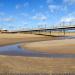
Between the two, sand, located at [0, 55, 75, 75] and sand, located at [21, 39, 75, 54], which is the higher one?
sand, located at [0, 55, 75, 75]

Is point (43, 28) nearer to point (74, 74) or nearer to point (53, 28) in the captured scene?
point (53, 28)

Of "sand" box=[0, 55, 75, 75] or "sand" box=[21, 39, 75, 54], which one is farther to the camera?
"sand" box=[21, 39, 75, 54]

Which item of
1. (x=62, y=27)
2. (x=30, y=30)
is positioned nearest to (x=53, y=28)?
(x=62, y=27)

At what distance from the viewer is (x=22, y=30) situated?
9969cm

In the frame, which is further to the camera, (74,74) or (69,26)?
(69,26)

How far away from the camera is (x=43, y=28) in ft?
295

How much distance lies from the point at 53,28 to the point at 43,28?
22.3ft

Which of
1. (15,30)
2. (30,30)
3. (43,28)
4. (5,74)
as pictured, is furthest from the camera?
(15,30)

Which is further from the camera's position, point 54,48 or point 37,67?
point 54,48

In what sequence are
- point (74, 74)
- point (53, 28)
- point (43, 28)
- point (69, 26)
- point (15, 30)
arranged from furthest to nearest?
point (15, 30)
point (43, 28)
point (53, 28)
point (69, 26)
point (74, 74)

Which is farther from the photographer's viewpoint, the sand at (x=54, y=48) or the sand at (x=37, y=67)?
the sand at (x=54, y=48)

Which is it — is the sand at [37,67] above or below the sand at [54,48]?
above

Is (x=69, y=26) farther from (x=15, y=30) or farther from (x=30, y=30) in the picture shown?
(x=15, y=30)

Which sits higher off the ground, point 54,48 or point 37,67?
point 37,67
